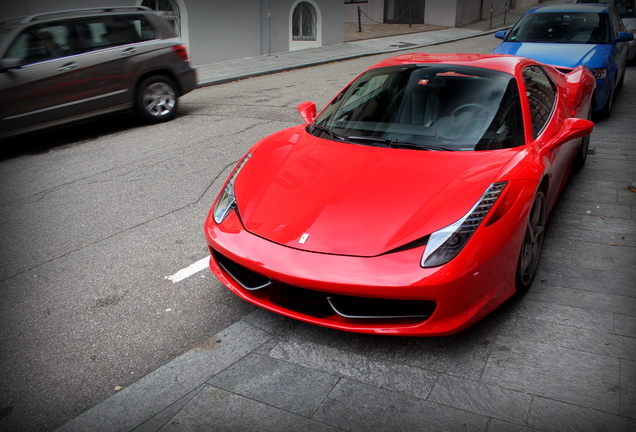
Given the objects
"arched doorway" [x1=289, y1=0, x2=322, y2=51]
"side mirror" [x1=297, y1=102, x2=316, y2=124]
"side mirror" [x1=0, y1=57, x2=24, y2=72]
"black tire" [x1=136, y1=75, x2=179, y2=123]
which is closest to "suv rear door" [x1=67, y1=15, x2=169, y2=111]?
"black tire" [x1=136, y1=75, x2=179, y2=123]

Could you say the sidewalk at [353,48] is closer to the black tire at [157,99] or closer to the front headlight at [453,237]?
the black tire at [157,99]

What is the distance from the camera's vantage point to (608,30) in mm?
8789

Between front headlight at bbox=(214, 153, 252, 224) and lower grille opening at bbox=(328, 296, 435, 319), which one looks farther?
front headlight at bbox=(214, 153, 252, 224)

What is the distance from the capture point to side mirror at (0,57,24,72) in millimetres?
7488

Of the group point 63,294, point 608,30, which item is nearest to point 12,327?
point 63,294

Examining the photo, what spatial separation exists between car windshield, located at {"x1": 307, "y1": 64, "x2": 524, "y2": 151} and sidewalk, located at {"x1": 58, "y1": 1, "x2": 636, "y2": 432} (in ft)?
3.51

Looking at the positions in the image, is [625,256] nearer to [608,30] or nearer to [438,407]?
[438,407]

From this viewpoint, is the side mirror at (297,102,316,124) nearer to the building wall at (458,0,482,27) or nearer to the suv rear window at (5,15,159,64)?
the suv rear window at (5,15,159,64)

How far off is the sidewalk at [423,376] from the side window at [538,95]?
108 centimetres

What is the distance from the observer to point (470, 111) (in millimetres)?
3939

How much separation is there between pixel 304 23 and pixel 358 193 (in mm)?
18224

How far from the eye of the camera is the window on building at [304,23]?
64.8 ft

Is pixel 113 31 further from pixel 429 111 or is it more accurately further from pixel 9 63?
pixel 429 111

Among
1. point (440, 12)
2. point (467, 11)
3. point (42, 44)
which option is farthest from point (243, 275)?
point (467, 11)
